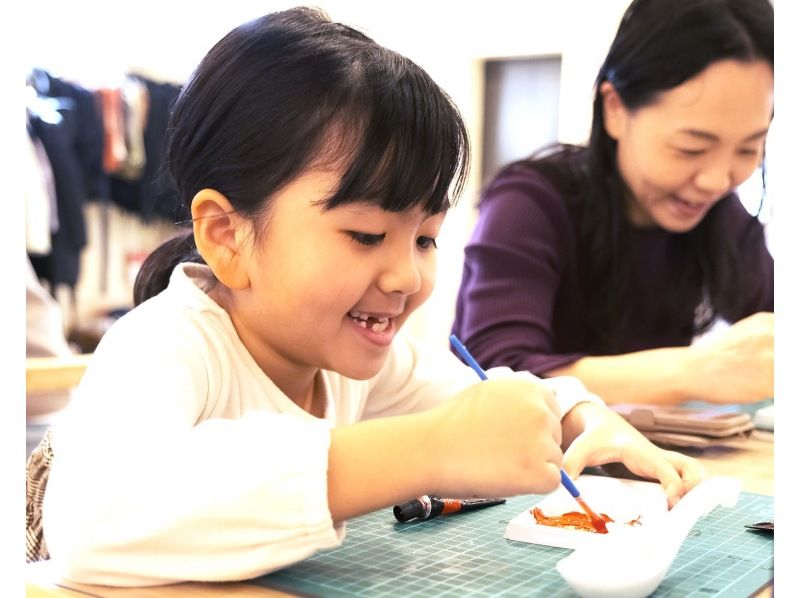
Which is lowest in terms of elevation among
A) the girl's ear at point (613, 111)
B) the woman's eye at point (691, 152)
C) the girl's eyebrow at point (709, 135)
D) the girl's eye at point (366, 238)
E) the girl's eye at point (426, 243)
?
the girl's eye at point (426, 243)

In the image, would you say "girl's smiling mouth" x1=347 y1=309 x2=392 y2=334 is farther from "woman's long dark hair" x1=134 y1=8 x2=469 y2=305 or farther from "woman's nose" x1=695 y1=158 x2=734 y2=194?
"woman's nose" x1=695 y1=158 x2=734 y2=194

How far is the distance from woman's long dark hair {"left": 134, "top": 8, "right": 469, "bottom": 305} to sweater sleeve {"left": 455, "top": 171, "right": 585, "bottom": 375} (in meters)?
0.51

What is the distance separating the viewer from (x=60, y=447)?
59cm

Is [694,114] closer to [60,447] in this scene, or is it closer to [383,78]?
[383,78]

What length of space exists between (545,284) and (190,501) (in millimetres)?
846

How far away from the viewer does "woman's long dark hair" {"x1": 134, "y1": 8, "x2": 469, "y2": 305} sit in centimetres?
69

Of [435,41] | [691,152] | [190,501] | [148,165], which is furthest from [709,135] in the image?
[148,165]

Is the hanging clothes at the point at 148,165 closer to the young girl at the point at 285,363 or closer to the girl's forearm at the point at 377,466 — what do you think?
the young girl at the point at 285,363

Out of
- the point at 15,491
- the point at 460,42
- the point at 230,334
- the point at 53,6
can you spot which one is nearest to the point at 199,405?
the point at 230,334

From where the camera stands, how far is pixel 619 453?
0.82 metres

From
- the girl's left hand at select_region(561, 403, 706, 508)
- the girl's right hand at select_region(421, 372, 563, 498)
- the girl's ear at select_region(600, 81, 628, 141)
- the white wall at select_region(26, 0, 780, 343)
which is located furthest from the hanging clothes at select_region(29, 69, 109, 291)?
the girl's right hand at select_region(421, 372, 563, 498)

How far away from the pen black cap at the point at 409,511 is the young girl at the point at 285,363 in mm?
82

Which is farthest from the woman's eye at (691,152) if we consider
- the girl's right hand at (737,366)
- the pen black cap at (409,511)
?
the pen black cap at (409,511)

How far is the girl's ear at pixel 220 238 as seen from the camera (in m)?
0.74
